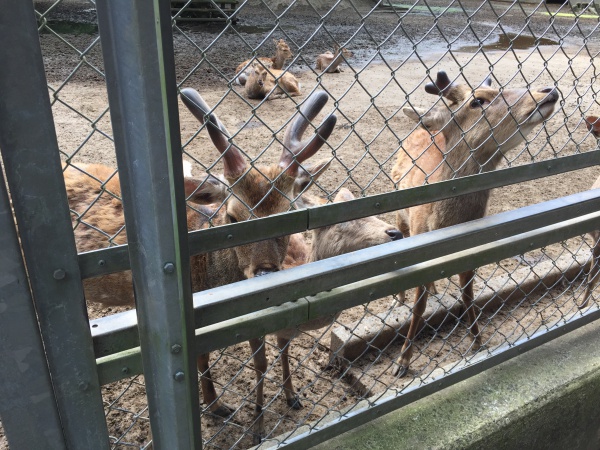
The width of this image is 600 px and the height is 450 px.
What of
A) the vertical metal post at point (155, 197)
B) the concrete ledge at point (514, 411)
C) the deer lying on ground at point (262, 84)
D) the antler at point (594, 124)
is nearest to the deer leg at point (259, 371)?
the concrete ledge at point (514, 411)

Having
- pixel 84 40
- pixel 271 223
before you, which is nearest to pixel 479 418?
pixel 271 223

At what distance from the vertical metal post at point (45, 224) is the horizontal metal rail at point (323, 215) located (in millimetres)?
102

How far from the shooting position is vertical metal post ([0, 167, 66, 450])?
116 centimetres

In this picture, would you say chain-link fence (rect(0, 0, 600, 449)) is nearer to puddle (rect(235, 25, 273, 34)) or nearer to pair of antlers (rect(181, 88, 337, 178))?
pair of antlers (rect(181, 88, 337, 178))

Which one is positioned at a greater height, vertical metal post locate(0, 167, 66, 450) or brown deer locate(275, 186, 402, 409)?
vertical metal post locate(0, 167, 66, 450)

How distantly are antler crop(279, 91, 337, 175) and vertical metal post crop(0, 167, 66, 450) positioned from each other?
1.58m

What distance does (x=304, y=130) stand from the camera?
287 centimetres

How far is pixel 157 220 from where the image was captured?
1.23 metres

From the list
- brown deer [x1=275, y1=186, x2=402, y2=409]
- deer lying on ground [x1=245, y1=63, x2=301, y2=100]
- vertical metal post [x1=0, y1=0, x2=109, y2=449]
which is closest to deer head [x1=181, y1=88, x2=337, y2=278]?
brown deer [x1=275, y1=186, x2=402, y2=409]

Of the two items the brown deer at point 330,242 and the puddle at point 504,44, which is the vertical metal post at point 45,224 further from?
the puddle at point 504,44

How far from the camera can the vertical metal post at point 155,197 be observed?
1080mm

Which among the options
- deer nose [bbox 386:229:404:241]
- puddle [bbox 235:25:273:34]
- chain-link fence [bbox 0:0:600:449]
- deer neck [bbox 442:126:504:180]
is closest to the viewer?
chain-link fence [bbox 0:0:600:449]

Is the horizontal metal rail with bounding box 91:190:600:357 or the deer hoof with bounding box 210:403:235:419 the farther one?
the deer hoof with bounding box 210:403:235:419

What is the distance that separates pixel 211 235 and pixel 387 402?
1205mm
